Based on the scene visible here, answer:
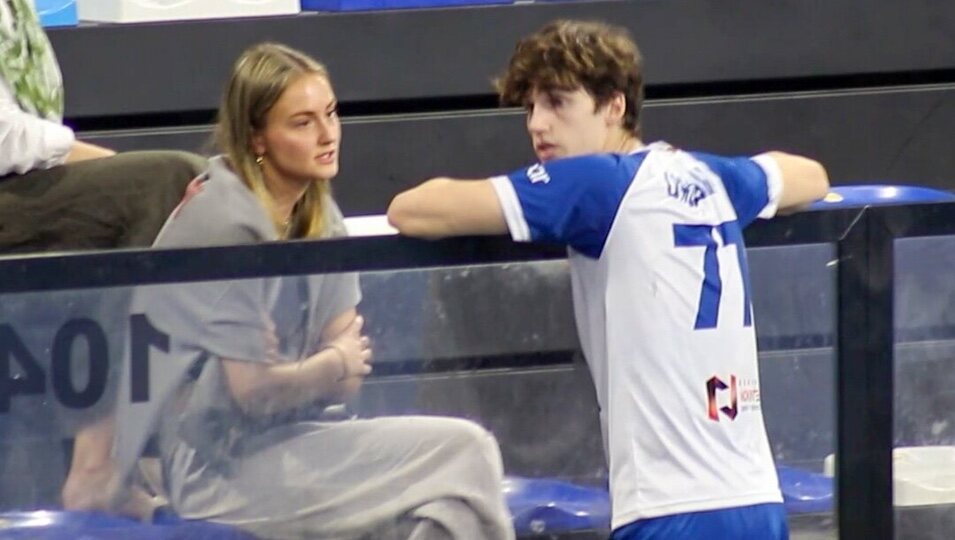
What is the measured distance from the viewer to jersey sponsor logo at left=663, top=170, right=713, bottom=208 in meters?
2.46

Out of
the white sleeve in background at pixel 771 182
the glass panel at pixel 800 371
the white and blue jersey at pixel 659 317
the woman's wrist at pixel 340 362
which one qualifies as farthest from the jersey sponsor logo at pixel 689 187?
the woman's wrist at pixel 340 362

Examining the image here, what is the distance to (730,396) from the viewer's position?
2486 mm

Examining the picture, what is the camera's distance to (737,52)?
15.2ft

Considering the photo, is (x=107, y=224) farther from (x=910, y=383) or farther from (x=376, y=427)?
(x=910, y=383)

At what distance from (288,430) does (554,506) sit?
40 cm

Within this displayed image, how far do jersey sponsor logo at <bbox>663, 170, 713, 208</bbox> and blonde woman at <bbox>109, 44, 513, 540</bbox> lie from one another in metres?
0.44

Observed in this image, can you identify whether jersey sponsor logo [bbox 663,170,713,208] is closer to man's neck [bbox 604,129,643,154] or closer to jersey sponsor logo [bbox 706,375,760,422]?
man's neck [bbox 604,129,643,154]

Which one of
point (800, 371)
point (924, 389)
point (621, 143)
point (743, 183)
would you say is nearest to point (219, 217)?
point (621, 143)

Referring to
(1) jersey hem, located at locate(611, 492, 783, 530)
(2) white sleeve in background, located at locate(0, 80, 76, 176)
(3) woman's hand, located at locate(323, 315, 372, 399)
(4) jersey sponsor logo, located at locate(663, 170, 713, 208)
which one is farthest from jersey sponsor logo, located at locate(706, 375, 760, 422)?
(2) white sleeve in background, located at locate(0, 80, 76, 176)

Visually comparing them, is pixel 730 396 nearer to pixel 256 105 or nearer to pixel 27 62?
pixel 256 105

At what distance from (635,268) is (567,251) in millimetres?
165

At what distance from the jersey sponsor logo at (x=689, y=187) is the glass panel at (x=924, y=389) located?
390 mm

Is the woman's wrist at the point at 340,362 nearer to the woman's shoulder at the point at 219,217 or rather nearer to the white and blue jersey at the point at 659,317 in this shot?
the woman's shoulder at the point at 219,217

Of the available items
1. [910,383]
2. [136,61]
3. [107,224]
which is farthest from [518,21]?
[910,383]
